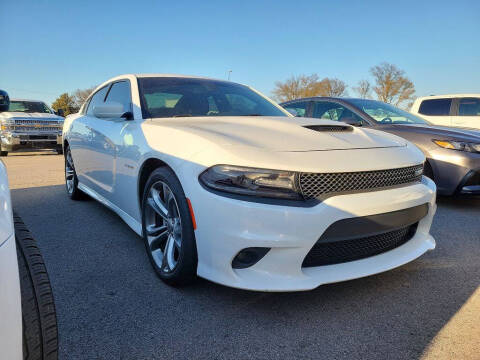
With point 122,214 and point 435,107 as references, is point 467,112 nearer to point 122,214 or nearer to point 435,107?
point 435,107

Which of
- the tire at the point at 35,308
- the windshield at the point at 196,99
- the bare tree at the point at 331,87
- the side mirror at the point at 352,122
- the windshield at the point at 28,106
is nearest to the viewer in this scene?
the tire at the point at 35,308

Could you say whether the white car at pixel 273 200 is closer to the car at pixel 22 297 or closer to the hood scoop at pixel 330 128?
the hood scoop at pixel 330 128

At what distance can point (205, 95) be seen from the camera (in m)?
3.19

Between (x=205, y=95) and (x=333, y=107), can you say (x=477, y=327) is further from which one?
(x=333, y=107)

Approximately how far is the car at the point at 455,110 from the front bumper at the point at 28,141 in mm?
9645

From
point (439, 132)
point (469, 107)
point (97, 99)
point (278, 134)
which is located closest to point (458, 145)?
point (439, 132)

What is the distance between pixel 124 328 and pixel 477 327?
1.80m

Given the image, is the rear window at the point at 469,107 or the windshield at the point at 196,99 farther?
the rear window at the point at 469,107

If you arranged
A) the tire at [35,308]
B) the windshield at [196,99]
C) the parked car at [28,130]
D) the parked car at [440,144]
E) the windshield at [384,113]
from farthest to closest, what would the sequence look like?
the parked car at [28,130] < the windshield at [384,113] < the parked car at [440,144] < the windshield at [196,99] < the tire at [35,308]

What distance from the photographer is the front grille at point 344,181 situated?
5.93 feet

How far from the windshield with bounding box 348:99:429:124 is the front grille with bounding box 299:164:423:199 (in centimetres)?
307

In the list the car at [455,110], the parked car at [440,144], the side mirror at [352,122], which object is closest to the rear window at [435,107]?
the car at [455,110]

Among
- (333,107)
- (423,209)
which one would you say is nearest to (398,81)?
(333,107)

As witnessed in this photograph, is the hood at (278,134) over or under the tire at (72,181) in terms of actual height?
over
